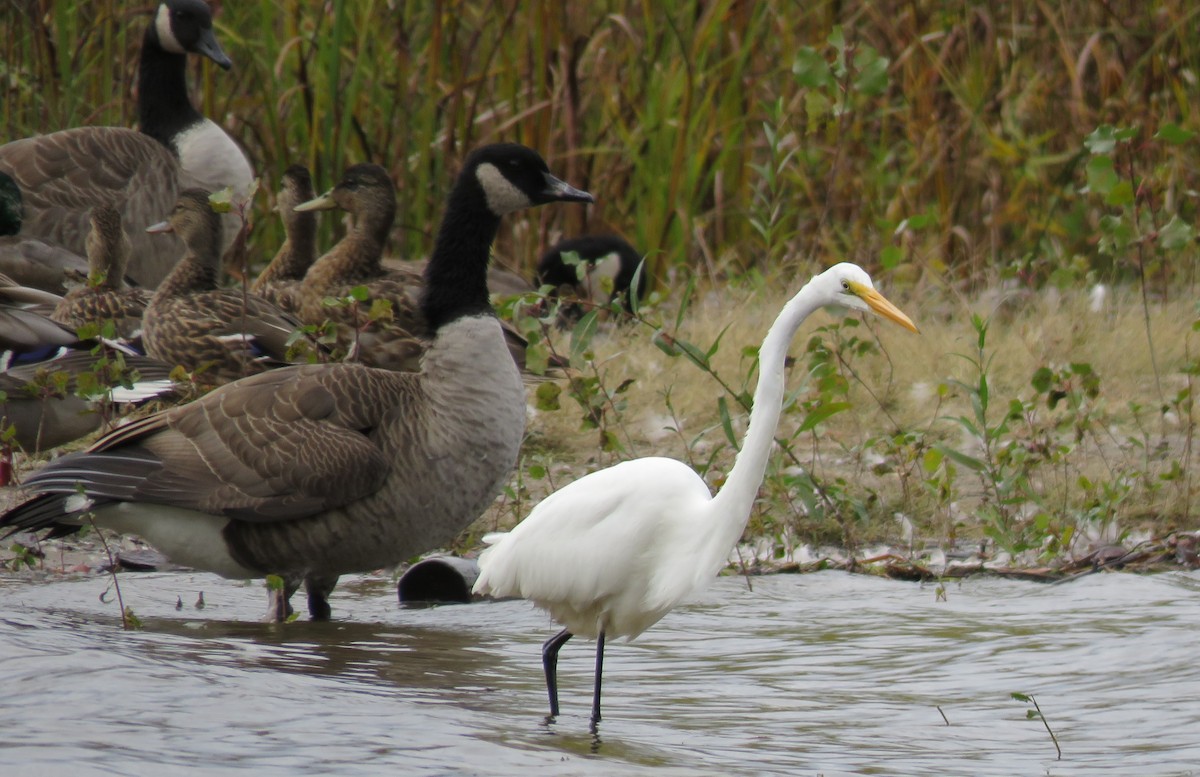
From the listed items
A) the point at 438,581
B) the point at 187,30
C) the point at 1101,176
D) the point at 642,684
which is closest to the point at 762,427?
the point at 642,684

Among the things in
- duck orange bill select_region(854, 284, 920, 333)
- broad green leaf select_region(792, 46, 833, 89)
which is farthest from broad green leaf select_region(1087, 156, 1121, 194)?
duck orange bill select_region(854, 284, 920, 333)

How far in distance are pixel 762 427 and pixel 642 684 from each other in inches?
37.2

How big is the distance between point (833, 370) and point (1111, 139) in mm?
1569

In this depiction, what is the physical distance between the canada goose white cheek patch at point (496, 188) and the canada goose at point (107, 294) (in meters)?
1.85

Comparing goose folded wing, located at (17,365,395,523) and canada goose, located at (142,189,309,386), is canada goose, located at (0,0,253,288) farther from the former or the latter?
goose folded wing, located at (17,365,395,523)

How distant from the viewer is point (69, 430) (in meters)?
6.57

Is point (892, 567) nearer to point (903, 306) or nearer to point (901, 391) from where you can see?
point (901, 391)

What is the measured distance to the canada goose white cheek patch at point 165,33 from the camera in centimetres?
934

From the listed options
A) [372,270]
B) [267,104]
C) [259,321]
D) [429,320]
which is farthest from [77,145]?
[429,320]

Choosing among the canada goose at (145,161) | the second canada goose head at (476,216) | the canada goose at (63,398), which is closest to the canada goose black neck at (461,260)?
the second canada goose head at (476,216)

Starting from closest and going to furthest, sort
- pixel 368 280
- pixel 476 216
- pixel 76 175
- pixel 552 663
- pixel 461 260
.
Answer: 1. pixel 552 663
2. pixel 461 260
3. pixel 476 216
4. pixel 368 280
5. pixel 76 175

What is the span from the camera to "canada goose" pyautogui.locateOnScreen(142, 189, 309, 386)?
6.75m

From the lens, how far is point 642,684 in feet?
14.9

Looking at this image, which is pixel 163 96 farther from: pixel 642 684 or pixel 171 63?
pixel 642 684
